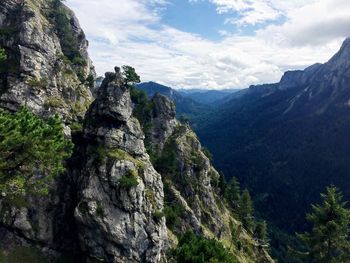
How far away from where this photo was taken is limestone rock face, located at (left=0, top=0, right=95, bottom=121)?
94.7 metres

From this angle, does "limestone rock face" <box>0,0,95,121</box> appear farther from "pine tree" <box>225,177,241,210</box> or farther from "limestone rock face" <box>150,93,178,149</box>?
"pine tree" <box>225,177,241,210</box>

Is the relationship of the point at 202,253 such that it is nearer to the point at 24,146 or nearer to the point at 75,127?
the point at 24,146

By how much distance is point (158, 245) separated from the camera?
258ft

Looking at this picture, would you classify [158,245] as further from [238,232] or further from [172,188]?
[238,232]

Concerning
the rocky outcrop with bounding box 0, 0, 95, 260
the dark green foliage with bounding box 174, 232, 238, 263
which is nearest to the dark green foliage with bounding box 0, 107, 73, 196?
the dark green foliage with bounding box 174, 232, 238, 263

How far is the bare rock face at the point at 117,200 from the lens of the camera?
7519 centimetres

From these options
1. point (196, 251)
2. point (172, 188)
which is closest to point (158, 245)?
point (196, 251)

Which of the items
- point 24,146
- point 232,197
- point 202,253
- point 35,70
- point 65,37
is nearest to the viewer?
point 24,146

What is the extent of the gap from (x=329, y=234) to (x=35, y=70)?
284ft

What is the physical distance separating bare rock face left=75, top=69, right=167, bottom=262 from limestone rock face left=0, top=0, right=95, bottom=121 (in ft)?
54.0

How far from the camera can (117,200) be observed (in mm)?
78375

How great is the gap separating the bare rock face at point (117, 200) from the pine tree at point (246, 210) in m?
76.3

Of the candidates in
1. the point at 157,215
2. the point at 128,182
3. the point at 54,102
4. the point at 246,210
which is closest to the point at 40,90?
the point at 54,102

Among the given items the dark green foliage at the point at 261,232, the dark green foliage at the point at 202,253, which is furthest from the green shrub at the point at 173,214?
the dark green foliage at the point at 261,232
